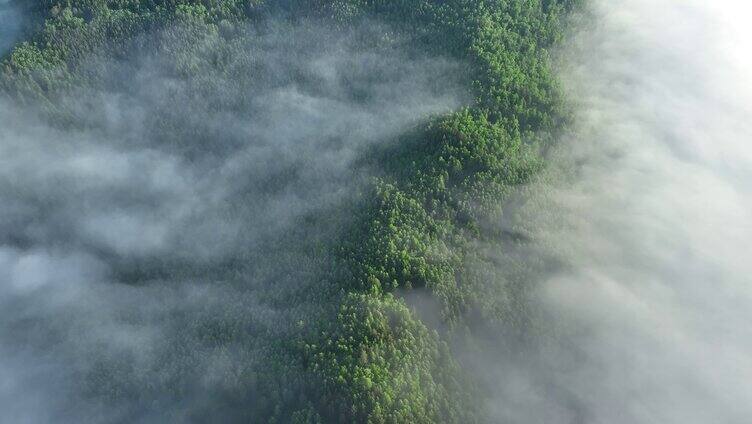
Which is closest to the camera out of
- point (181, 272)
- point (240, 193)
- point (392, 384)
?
point (392, 384)

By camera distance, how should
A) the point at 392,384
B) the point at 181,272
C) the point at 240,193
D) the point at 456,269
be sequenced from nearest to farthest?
the point at 392,384
the point at 456,269
the point at 181,272
the point at 240,193

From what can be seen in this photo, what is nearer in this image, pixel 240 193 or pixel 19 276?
pixel 19 276

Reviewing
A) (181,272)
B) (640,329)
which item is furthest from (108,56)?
(640,329)

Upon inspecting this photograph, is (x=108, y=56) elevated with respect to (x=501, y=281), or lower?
lower

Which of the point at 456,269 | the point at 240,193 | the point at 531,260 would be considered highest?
the point at 531,260

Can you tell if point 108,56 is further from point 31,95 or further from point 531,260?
point 531,260

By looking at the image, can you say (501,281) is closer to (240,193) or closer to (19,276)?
(240,193)
